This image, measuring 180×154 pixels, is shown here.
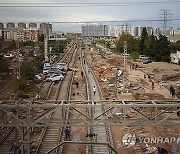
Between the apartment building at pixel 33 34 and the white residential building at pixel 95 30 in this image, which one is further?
the white residential building at pixel 95 30

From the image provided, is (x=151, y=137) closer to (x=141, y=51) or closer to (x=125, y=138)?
(x=125, y=138)

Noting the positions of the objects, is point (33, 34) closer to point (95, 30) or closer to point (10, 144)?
point (10, 144)

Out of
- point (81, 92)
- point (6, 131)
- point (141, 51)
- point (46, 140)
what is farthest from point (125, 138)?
point (141, 51)

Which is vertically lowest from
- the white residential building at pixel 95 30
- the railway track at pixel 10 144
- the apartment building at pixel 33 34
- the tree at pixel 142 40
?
the railway track at pixel 10 144

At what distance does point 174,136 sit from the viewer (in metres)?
13.2

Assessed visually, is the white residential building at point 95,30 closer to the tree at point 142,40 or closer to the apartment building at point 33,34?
the apartment building at point 33,34

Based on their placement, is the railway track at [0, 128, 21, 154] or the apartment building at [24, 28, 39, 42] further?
the apartment building at [24, 28, 39, 42]

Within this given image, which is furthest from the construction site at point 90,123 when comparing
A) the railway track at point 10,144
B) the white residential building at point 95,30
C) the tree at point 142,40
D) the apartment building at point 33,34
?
the white residential building at point 95,30

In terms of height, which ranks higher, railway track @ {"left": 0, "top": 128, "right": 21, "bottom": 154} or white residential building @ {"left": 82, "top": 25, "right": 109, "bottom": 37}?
white residential building @ {"left": 82, "top": 25, "right": 109, "bottom": 37}

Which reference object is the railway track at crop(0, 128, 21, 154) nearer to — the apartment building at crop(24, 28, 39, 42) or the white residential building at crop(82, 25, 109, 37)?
the apartment building at crop(24, 28, 39, 42)

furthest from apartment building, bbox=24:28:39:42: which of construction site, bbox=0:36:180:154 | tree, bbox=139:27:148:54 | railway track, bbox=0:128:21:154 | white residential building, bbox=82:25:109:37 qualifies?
white residential building, bbox=82:25:109:37

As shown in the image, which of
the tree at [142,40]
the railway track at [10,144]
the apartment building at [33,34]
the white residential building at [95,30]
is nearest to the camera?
the railway track at [10,144]

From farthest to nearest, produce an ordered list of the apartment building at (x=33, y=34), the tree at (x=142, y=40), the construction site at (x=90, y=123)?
the apartment building at (x=33, y=34) → the tree at (x=142, y=40) → the construction site at (x=90, y=123)

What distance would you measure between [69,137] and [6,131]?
2.72 metres
